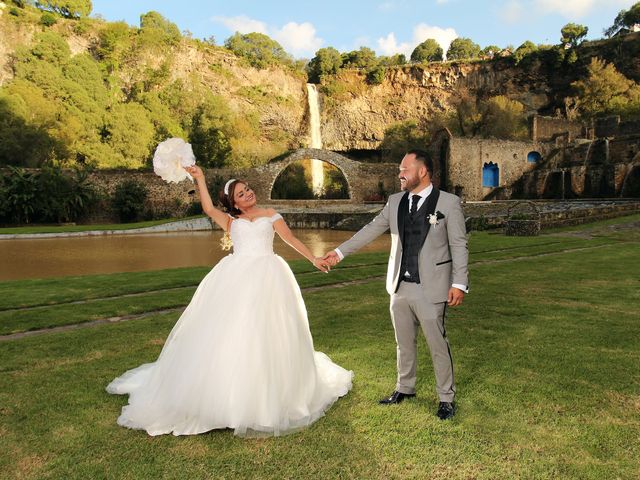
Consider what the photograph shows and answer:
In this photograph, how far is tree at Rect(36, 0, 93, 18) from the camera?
53250 mm

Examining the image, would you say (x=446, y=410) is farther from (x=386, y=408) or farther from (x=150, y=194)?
(x=150, y=194)

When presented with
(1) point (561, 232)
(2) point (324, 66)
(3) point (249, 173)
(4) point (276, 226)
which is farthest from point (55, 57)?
(4) point (276, 226)

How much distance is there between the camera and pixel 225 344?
3373 mm

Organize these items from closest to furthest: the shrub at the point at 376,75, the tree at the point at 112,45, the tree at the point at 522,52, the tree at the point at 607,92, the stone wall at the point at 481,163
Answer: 1. the stone wall at the point at 481,163
2. the tree at the point at 607,92
3. the tree at the point at 112,45
4. the tree at the point at 522,52
5. the shrub at the point at 376,75

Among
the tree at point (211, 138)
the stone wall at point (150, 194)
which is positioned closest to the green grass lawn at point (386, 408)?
the stone wall at point (150, 194)

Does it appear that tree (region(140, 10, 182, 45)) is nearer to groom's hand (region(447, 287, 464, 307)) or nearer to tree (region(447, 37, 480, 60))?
tree (region(447, 37, 480, 60))

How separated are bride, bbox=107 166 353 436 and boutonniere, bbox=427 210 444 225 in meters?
1.26

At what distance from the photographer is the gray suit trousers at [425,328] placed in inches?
132

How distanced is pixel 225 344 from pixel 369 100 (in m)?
63.0

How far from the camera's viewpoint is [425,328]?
338 centimetres

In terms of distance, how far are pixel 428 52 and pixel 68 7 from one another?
186 ft

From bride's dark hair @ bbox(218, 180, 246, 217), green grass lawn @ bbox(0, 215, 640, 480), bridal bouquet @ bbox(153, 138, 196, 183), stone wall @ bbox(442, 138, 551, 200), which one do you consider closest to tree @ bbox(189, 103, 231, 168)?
stone wall @ bbox(442, 138, 551, 200)

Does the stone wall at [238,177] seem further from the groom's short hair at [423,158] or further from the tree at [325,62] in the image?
the groom's short hair at [423,158]

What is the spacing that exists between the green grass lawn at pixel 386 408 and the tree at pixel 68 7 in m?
60.5
